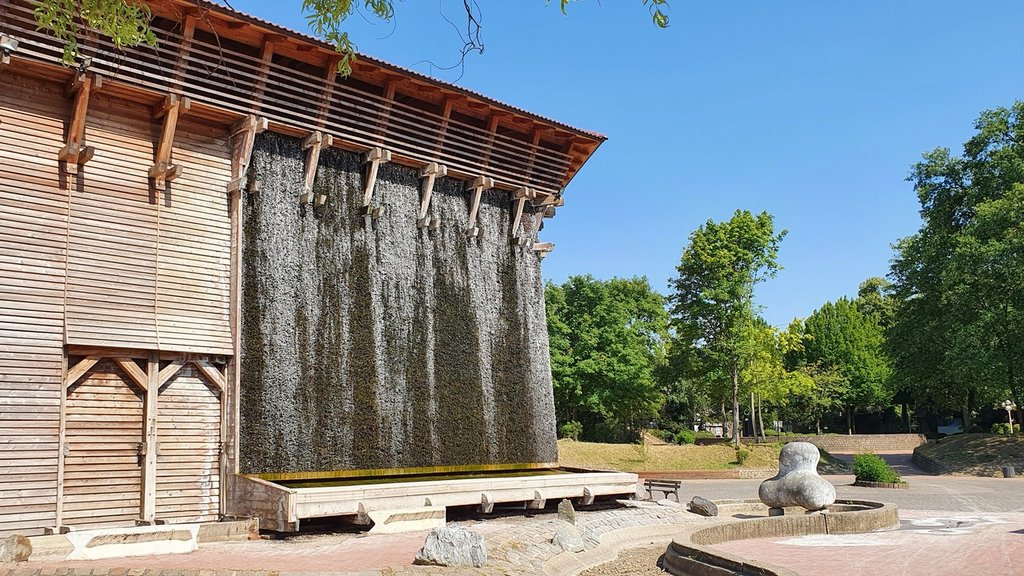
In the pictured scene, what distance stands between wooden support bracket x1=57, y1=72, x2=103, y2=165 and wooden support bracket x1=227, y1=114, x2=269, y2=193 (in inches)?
112

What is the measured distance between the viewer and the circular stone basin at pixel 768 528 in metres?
11.8

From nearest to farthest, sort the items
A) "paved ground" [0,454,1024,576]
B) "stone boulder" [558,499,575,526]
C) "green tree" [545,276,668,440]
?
1. "paved ground" [0,454,1024,576]
2. "stone boulder" [558,499,575,526]
3. "green tree" [545,276,668,440]

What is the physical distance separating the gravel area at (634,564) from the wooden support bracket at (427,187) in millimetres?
9299

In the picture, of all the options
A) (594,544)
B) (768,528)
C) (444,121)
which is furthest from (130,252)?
(768,528)

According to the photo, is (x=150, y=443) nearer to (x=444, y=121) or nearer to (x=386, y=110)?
(x=386, y=110)

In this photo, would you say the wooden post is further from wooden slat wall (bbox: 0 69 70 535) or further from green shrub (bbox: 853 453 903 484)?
green shrub (bbox: 853 453 903 484)

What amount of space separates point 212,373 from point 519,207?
9.73m

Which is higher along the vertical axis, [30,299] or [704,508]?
[30,299]

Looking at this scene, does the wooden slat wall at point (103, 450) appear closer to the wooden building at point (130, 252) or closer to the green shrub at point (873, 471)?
the wooden building at point (130, 252)

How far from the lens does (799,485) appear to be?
53.0 ft

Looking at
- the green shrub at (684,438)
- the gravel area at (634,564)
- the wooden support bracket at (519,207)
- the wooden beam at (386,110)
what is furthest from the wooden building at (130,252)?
the green shrub at (684,438)

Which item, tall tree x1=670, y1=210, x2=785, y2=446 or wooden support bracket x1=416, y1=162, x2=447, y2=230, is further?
tall tree x1=670, y1=210, x2=785, y2=446

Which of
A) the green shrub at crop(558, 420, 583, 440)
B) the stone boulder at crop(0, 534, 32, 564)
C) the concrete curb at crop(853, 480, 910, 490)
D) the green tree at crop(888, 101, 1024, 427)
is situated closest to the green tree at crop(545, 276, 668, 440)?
the green shrub at crop(558, 420, 583, 440)

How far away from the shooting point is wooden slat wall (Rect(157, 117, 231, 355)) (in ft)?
51.8
